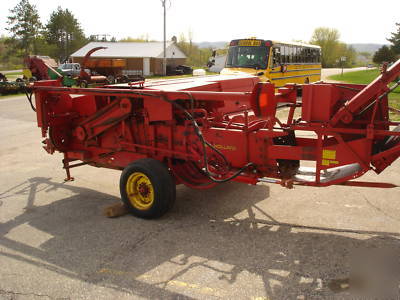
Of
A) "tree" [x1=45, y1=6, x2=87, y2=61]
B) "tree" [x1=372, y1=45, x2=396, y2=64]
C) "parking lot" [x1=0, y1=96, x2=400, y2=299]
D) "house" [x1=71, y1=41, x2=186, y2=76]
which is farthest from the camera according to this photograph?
"tree" [x1=45, y1=6, x2=87, y2=61]

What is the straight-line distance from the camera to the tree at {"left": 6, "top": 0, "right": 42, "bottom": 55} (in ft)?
236

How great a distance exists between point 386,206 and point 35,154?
7200 mm

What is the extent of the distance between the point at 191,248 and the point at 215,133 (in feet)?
4.74

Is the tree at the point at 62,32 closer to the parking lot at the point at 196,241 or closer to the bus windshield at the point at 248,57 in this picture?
the bus windshield at the point at 248,57

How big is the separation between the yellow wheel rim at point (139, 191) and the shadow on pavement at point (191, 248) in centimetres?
22

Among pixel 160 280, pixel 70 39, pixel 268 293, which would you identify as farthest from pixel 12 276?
pixel 70 39

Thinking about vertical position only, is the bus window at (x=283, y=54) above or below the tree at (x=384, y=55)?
below

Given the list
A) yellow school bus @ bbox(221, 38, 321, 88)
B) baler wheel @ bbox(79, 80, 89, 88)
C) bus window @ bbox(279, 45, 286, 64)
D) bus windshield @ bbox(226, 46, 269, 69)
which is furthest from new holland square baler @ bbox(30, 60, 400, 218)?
bus window @ bbox(279, 45, 286, 64)

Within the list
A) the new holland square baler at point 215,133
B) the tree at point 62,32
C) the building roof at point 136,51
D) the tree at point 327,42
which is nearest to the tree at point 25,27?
the tree at point 62,32

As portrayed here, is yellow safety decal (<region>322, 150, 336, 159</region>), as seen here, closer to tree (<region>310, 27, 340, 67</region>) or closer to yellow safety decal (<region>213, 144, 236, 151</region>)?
yellow safety decal (<region>213, 144, 236, 151</region>)

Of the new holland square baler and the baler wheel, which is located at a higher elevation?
the baler wheel

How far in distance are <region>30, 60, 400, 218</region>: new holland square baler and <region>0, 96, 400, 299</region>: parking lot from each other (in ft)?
1.86

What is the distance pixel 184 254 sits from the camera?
4.50 m

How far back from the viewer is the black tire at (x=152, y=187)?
17.2ft
